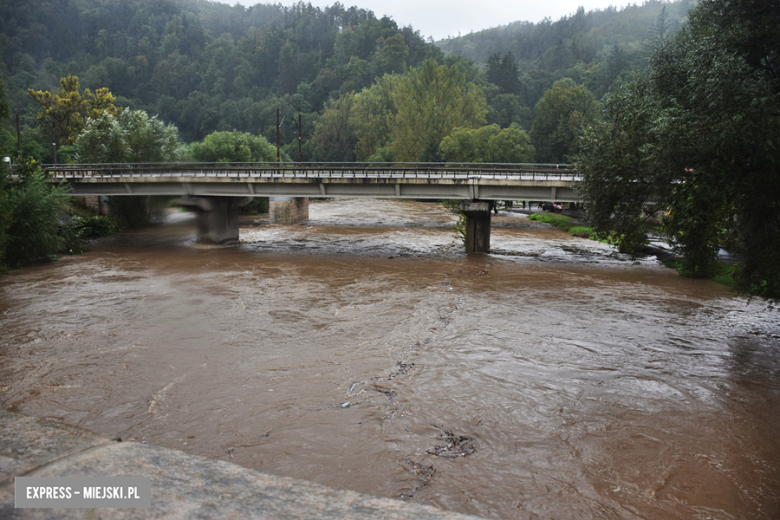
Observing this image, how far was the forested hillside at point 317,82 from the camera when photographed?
90.6 m

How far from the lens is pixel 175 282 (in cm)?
2872

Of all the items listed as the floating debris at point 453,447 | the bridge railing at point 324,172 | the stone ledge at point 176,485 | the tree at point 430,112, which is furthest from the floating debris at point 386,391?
the tree at point 430,112

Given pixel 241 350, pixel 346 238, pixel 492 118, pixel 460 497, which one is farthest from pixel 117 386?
pixel 492 118

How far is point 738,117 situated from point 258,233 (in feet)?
140

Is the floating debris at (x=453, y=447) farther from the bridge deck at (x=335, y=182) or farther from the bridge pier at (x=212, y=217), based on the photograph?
the bridge pier at (x=212, y=217)

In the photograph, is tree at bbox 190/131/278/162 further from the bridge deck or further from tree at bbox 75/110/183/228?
the bridge deck

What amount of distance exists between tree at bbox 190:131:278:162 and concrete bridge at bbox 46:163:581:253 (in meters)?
22.7

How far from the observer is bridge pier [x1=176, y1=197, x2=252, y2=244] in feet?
136

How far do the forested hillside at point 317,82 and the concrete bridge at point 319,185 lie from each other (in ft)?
137

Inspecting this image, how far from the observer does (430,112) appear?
8800cm

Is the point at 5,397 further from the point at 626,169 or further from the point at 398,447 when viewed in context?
the point at 626,169

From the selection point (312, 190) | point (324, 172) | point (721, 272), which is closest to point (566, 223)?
point (721, 272)

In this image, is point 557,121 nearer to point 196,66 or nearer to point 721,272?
point 721,272

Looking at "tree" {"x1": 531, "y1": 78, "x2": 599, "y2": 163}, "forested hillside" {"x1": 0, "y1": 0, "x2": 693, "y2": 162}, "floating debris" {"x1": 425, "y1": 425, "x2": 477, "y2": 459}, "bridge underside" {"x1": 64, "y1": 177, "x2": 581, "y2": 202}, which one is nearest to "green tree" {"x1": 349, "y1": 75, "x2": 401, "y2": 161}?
"forested hillside" {"x1": 0, "y1": 0, "x2": 693, "y2": 162}
